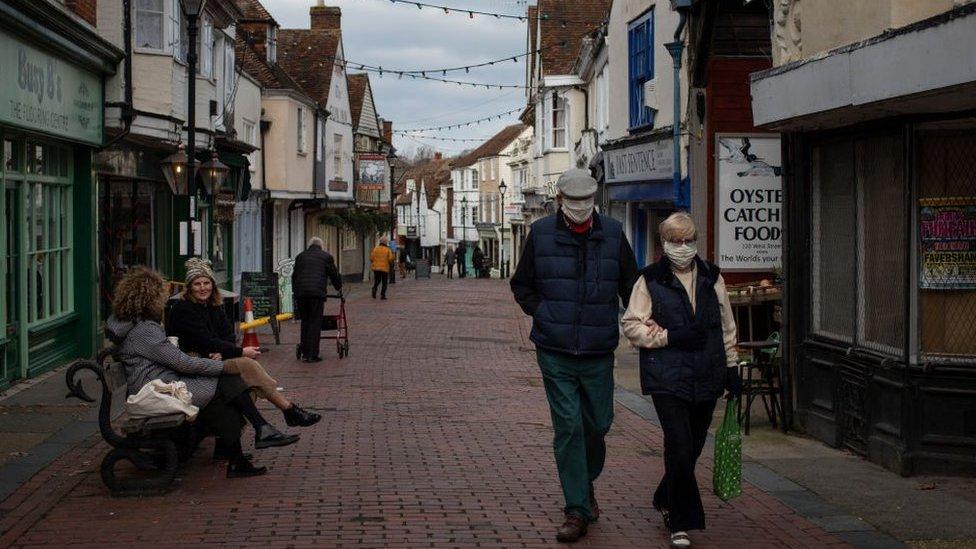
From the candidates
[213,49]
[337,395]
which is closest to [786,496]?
[337,395]

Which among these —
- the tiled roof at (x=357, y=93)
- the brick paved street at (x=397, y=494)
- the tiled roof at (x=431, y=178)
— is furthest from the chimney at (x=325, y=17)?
the tiled roof at (x=431, y=178)

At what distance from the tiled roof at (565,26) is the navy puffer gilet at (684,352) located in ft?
121

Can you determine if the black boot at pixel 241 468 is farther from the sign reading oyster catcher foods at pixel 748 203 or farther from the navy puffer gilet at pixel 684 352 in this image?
the sign reading oyster catcher foods at pixel 748 203

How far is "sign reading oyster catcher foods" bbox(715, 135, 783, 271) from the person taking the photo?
15.0m

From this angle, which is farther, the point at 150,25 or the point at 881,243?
the point at 150,25

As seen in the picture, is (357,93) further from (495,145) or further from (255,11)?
(495,145)

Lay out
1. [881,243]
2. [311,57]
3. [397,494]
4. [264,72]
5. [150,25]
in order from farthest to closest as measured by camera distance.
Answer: [311,57], [264,72], [150,25], [881,243], [397,494]

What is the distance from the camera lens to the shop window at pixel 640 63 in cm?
2088

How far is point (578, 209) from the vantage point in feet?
23.7

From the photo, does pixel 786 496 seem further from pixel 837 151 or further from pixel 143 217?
pixel 143 217

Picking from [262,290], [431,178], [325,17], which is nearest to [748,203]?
[262,290]

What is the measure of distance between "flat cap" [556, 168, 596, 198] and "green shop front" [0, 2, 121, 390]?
306 inches

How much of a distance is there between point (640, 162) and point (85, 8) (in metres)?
9.49

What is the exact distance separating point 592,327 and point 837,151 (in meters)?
4.54
